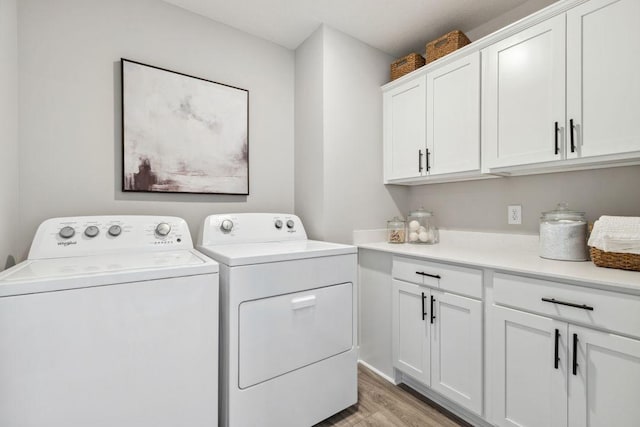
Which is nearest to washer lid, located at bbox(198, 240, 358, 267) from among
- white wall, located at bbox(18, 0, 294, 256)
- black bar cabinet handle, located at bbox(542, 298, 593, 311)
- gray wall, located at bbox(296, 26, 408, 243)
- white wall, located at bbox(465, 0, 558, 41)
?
gray wall, located at bbox(296, 26, 408, 243)

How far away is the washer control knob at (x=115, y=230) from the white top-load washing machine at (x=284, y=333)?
41 centimetres

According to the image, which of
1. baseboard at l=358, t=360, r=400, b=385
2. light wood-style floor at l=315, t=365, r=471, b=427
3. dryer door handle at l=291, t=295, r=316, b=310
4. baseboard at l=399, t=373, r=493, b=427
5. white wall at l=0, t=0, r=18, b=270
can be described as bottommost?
light wood-style floor at l=315, t=365, r=471, b=427

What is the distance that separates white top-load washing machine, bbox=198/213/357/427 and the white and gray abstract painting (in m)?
0.39

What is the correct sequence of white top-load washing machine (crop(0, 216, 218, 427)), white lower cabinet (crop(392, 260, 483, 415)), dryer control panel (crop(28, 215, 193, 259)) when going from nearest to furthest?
white top-load washing machine (crop(0, 216, 218, 427)) < dryer control panel (crop(28, 215, 193, 259)) < white lower cabinet (crop(392, 260, 483, 415))

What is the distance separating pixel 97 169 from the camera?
1641mm

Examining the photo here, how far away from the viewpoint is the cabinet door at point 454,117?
5.86 ft

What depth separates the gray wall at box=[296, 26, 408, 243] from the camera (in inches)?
82.3

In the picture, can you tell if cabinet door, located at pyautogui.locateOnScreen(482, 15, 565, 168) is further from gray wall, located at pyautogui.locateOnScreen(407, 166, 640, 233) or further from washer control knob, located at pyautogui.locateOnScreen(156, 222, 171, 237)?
washer control knob, located at pyautogui.locateOnScreen(156, 222, 171, 237)

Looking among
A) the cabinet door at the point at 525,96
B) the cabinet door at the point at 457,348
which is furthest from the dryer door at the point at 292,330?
the cabinet door at the point at 525,96

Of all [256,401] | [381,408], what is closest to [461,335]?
[381,408]

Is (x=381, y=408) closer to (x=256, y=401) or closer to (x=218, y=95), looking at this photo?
(x=256, y=401)

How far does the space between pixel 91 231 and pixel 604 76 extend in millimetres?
2497

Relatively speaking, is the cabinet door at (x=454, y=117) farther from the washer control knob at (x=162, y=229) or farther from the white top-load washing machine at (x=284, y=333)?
the washer control knob at (x=162, y=229)

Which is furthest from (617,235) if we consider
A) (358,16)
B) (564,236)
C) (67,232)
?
(67,232)
